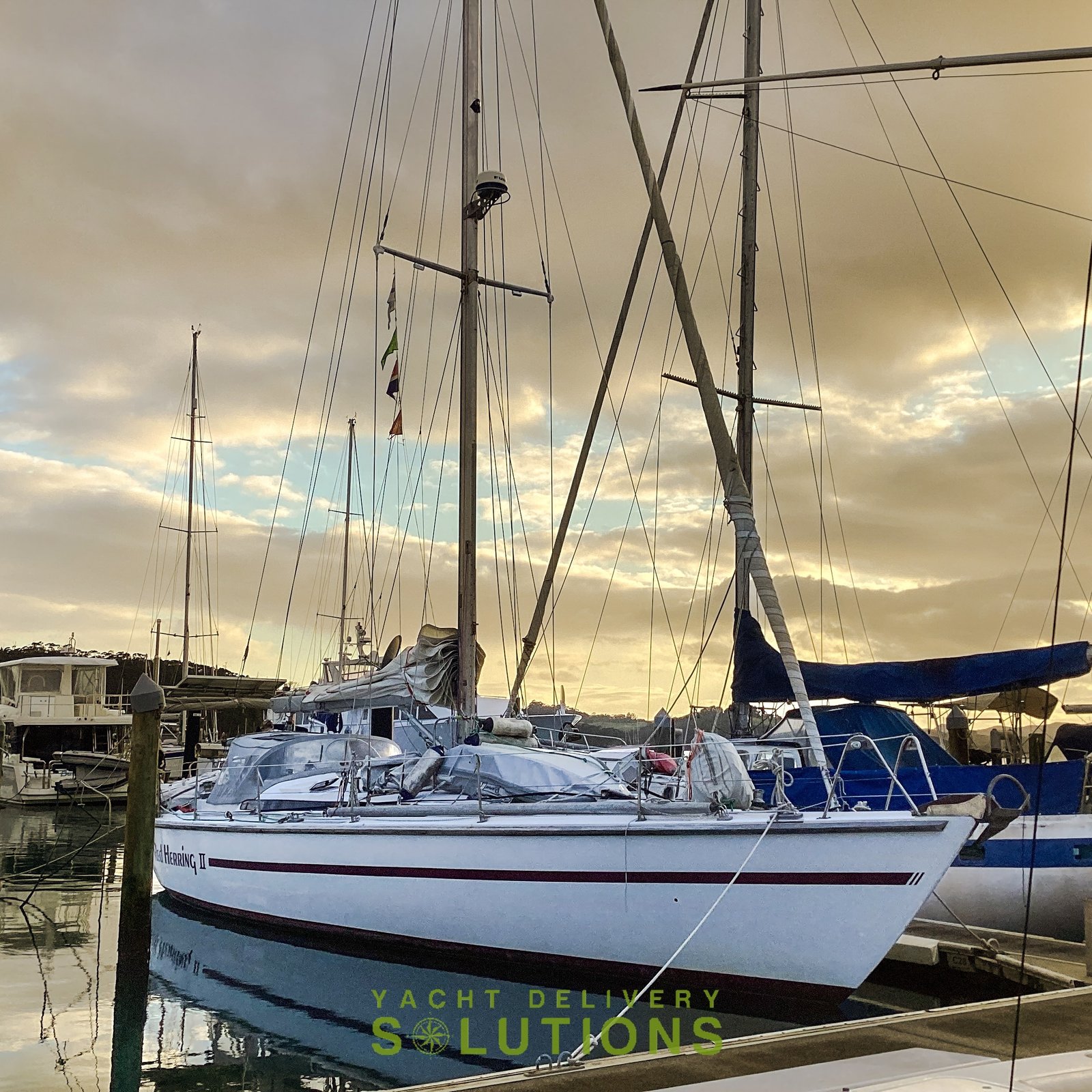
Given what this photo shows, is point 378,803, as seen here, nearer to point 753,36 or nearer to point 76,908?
point 76,908

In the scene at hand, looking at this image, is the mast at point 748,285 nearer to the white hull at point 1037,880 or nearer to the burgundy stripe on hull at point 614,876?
the white hull at point 1037,880

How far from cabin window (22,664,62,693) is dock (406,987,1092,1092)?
41625 millimetres

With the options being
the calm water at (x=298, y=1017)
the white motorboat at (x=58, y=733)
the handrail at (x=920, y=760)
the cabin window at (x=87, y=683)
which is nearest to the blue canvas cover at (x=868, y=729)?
the calm water at (x=298, y=1017)

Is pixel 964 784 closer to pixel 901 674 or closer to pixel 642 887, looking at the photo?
pixel 901 674

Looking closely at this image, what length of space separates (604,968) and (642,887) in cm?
108

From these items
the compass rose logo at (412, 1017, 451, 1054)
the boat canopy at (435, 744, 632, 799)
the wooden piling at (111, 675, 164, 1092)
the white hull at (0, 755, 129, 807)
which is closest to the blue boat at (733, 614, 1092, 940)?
the boat canopy at (435, 744, 632, 799)

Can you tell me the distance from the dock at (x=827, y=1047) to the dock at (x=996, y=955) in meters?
3.17

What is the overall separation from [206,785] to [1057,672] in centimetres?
1431

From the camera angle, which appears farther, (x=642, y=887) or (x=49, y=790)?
(x=49, y=790)

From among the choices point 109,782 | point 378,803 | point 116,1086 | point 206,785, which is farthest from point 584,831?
point 109,782

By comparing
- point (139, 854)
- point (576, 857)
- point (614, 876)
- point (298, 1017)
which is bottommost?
point (298, 1017)

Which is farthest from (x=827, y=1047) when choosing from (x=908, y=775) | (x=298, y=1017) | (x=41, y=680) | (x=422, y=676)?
(x=41, y=680)

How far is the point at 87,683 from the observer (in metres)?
43.4

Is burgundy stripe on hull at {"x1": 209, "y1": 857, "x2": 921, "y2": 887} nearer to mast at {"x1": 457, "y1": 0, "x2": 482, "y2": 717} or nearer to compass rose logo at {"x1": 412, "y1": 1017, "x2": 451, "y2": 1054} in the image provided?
compass rose logo at {"x1": 412, "y1": 1017, "x2": 451, "y2": 1054}
